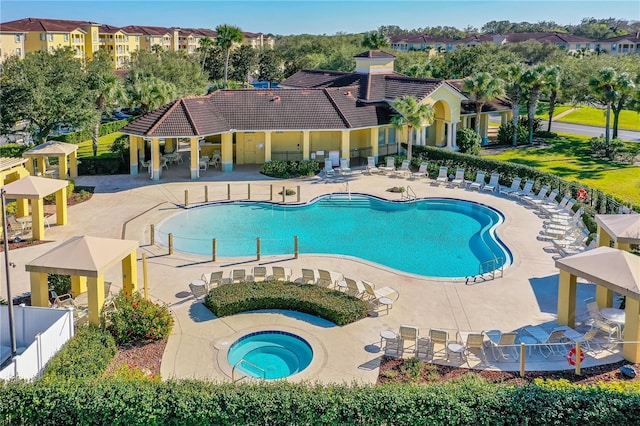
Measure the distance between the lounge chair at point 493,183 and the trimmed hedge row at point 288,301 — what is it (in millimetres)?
17847

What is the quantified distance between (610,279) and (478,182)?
1940 cm

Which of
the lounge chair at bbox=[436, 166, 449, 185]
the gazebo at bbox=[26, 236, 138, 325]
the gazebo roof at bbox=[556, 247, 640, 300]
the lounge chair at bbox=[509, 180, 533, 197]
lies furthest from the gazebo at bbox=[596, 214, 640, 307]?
the lounge chair at bbox=[436, 166, 449, 185]

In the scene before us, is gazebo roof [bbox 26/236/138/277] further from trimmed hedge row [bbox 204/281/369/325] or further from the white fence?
trimmed hedge row [bbox 204/281/369/325]

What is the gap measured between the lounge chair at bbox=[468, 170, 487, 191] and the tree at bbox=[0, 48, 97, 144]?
23649 millimetres

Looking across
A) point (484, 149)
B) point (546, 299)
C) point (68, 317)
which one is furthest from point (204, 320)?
point (484, 149)

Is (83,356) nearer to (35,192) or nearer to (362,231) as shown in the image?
(35,192)

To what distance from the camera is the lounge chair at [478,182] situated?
34.9m

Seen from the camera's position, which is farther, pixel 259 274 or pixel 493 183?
pixel 493 183

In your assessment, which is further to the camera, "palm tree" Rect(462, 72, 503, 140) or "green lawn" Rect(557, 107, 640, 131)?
"green lawn" Rect(557, 107, 640, 131)

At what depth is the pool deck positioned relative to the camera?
1608cm

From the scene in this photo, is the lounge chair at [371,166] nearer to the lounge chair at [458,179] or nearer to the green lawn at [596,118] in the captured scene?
the lounge chair at [458,179]

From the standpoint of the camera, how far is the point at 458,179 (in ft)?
119

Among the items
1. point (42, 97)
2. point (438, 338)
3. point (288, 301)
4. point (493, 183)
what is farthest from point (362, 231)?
point (42, 97)

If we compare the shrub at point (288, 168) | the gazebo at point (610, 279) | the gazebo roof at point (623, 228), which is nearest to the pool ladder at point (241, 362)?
the gazebo at point (610, 279)
